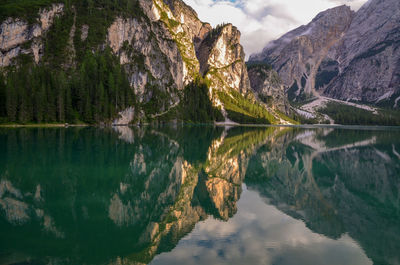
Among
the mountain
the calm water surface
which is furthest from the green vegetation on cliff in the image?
the calm water surface

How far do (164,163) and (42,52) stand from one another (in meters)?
133

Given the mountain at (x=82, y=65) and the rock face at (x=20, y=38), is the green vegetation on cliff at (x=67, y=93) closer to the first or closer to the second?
the mountain at (x=82, y=65)

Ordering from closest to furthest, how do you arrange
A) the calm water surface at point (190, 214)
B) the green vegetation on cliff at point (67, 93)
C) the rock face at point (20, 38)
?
the calm water surface at point (190, 214)
the green vegetation on cliff at point (67, 93)
the rock face at point (20, 38)

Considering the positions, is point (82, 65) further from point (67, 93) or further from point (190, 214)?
point (190, 214)

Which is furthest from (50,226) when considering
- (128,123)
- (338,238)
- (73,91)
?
(128,123)

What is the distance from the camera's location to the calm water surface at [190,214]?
10.6 m

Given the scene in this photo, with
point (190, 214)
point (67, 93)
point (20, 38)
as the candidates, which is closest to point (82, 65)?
point (67, 93)

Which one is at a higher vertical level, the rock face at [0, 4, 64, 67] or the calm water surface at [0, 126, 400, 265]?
the rock face at [0, 4, 64, 67]

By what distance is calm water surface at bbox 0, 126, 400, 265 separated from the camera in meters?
10.6

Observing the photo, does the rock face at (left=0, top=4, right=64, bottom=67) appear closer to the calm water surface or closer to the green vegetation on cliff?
the green vegetation on cliff

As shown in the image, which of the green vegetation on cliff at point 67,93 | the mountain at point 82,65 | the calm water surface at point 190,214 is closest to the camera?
the calm water surface at point 190,214

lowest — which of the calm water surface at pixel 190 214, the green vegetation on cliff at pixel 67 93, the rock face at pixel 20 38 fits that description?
the calm water surface at pixel 190 214

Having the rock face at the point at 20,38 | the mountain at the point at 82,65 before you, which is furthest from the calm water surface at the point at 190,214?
the rock face at the point at 20,38

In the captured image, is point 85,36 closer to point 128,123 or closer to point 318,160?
point 128,123
